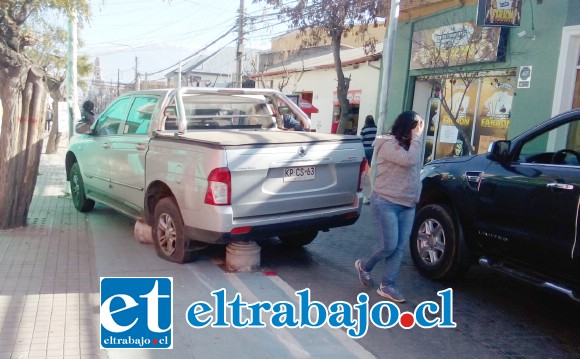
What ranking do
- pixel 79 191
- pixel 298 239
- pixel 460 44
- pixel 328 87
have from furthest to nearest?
pixel 328 87 → pixel 460 44 → pixel 79 191 → pixel 298 239

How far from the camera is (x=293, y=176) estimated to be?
5.37m

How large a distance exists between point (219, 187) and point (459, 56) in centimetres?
788

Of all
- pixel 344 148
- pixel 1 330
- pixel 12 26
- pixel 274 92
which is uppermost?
pixel 12 26

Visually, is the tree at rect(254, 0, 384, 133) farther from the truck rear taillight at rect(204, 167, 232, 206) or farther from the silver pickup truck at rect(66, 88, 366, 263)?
the truck rear taillight at rect(204, 167, 232, 206)

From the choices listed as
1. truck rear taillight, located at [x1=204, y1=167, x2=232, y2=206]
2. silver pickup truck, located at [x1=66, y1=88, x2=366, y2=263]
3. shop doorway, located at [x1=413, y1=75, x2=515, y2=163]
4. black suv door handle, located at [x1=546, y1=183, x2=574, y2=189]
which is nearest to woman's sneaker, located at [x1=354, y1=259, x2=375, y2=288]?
silver pickup truck, located at [x1=66, y1=88, x2=366, y2=263]

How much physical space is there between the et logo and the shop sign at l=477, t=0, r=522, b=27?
26.6 ft

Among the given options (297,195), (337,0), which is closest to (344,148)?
(297,195)

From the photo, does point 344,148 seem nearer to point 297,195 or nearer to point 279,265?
point 297,195

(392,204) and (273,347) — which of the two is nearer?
(273,347)

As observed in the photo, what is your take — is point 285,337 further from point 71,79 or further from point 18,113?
point 71,79

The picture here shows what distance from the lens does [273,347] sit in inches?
154

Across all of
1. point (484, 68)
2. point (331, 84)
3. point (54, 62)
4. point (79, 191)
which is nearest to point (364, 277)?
point (79, 191)

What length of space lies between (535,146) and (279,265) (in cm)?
570

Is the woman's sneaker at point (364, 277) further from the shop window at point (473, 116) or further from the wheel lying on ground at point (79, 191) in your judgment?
the shop window at point (473, 116)
